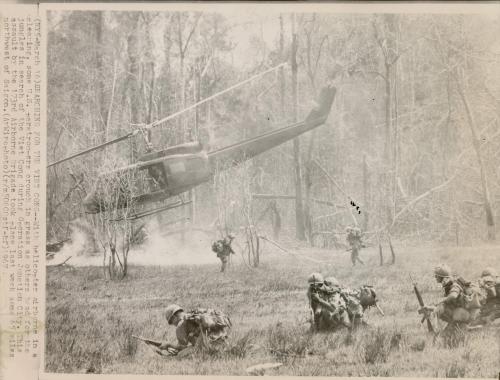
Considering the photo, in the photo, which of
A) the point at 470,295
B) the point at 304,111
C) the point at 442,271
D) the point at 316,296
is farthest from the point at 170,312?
the point at 470,295

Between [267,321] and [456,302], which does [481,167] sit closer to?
[456,302]

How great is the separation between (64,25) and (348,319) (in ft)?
13.5

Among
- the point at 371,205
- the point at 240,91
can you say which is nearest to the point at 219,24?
the point at 240,91

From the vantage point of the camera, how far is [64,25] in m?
6.07

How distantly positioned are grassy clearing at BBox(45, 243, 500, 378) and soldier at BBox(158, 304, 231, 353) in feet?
0.44

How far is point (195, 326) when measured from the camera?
219 inches


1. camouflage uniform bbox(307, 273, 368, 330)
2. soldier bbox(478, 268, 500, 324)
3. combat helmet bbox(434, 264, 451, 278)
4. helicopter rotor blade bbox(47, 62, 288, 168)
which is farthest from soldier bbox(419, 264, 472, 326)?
helicopter rotor blade bbox(47, 62, 288, 168)

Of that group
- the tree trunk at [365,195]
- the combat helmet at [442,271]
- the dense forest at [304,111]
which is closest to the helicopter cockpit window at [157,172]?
the dense forest at [304,111]

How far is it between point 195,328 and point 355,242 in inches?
72.3

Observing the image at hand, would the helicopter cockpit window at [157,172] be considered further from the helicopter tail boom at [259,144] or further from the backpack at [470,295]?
the backpack at [470,295]

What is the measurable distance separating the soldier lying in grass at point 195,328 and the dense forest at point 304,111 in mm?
1010

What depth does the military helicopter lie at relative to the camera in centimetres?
617

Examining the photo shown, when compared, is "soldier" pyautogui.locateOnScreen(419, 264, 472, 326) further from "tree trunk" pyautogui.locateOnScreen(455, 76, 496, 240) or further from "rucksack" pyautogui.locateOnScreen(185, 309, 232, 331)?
"rucksack" pyautogui.locateOnScreen(185, 309, 232, 331)

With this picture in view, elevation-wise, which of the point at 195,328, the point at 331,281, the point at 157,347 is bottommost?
the point at 157,347
